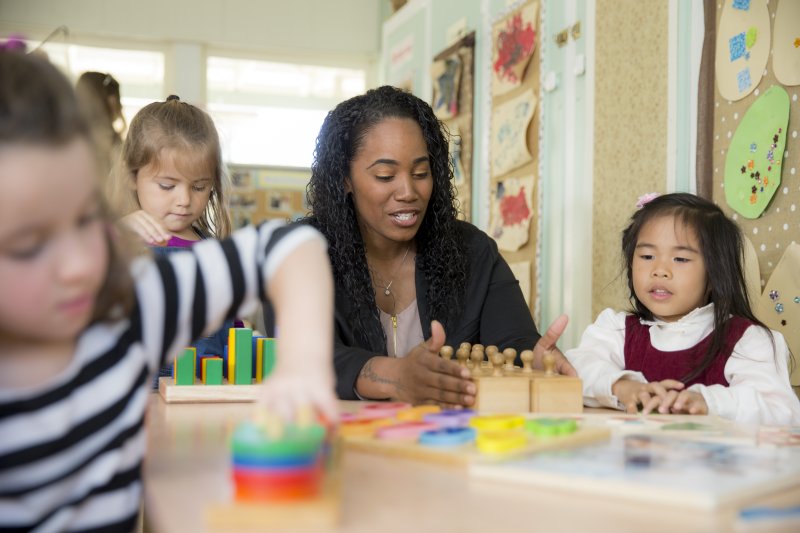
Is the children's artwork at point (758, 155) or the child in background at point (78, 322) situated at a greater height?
the children's artwork at point (758, 155)

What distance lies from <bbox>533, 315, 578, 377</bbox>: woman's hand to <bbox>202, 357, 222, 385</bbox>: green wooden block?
22.7 inches

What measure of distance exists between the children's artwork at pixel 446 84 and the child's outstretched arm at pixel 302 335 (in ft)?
11.3

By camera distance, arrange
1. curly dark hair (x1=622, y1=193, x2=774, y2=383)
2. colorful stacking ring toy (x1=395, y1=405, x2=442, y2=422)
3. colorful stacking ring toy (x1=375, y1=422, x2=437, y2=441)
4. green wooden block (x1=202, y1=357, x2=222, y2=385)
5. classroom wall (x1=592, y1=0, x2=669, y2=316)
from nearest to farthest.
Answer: colorful stacking ring toy (x1=375, y1=422, x2=437, y2=441)
colorful stacking ring toy (x1=395, y1=405, x2=442, y2=422)
green wooden block (x1=202, y1=357, x2=222, y2=385)
curly dark hair (x1=622, y1=193, x2=774, y2=383)
classroom wall (x1=592, y1=0, x2=669, y2=316)

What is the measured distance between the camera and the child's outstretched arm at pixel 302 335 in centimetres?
71

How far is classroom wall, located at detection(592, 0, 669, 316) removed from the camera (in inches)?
105

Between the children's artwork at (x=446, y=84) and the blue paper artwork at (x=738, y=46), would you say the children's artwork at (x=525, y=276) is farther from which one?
the blue paper artwork at (x=738, y=46)

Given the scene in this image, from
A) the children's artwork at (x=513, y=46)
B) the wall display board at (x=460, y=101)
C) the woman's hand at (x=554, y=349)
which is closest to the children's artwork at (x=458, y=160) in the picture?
the wall display board at (x=460, y=101)

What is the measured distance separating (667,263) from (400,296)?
65cm

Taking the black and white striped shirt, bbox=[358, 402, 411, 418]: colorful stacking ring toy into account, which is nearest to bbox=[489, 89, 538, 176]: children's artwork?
bbox=[358, 402, 411, 418]: colorful stacking ring toy

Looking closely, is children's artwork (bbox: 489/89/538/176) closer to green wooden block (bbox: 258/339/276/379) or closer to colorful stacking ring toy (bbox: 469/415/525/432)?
green wooden block (bbox: 258/339/276/379)

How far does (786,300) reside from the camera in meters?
2.04

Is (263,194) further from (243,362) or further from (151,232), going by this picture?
(243,362)

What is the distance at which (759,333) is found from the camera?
1.71m

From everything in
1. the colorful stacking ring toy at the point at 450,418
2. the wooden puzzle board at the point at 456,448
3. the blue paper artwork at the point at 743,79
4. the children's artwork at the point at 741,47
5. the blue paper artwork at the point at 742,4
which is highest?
the blue paper artwork at the point at 742,4
